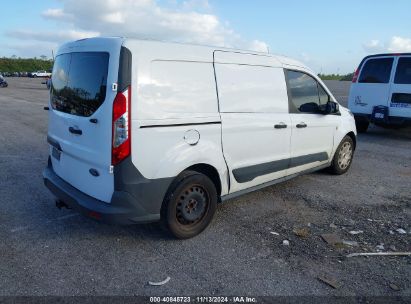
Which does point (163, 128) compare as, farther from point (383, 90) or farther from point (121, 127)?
point (383, 90)

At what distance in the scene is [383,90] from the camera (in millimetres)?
9617

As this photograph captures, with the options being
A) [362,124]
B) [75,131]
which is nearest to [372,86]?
[362,124]

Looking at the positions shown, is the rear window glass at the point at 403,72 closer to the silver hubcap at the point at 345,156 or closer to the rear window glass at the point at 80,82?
the silver hubcap at the point at 345,156

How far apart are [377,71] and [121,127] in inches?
340

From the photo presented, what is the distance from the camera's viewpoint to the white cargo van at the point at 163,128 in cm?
327

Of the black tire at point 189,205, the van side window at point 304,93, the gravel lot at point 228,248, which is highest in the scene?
the van side window at point 304,93

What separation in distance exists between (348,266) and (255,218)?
129cm

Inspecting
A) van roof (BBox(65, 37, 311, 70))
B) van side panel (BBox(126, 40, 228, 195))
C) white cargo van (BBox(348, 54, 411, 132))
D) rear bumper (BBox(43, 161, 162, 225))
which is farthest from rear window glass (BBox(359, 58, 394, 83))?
rear bumper (BBox(43, 161, 162, 225))

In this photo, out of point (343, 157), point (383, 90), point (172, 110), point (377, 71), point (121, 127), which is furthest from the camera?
point (377, 71)

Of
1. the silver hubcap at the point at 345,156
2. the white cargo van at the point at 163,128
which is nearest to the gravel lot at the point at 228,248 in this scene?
the white cargo van at the point at 163,128

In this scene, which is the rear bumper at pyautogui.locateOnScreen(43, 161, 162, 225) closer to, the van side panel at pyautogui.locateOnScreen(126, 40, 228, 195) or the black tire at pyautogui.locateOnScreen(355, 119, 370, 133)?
the van side panel at pyautogui.locateOnScreen(126, 40, 228, 195)

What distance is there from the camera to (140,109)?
326 cm

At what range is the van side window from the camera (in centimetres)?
488

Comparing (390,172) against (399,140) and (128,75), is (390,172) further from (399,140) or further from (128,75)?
(128,75)
